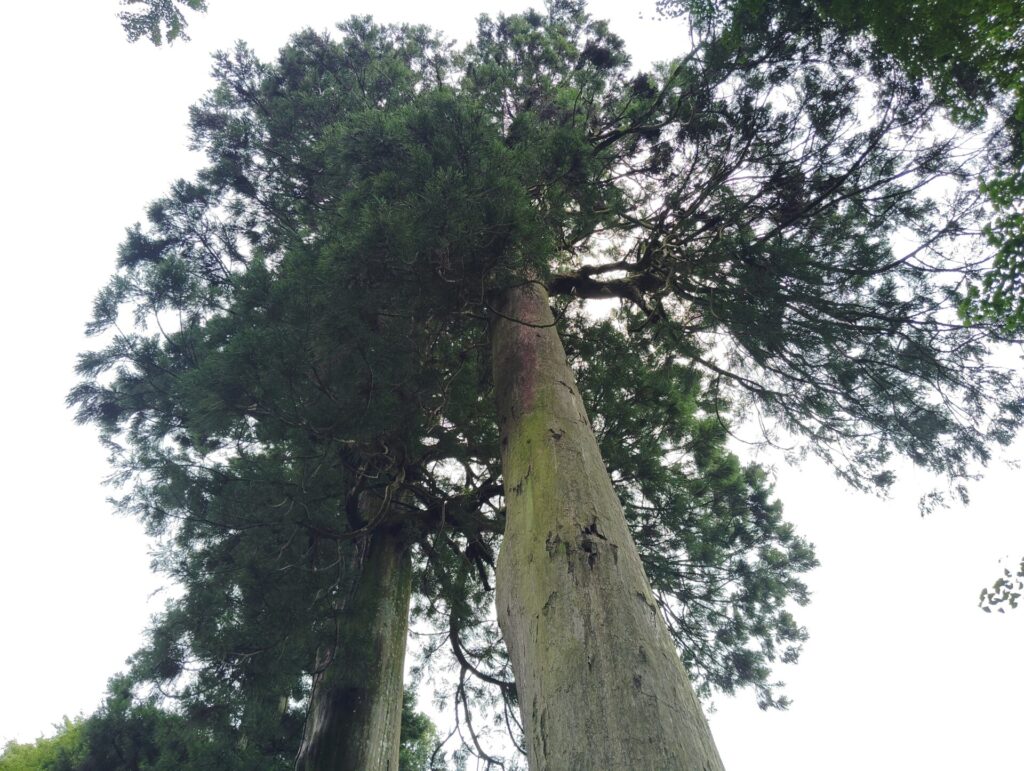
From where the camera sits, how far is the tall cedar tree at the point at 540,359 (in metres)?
2.41

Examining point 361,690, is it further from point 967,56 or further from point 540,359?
point 967,56

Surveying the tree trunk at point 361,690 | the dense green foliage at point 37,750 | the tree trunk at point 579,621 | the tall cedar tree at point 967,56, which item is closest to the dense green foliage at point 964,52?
the tall cedar tree at point 967,56

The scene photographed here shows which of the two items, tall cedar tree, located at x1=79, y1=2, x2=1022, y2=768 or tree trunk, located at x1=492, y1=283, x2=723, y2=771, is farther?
tall cedar tree, located at x1=79, y1=2, x2=1022, y2=768

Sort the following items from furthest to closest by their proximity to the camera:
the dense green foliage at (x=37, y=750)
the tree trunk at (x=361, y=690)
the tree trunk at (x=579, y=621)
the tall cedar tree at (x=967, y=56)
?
1. the dense green foliage at (x=37, y=750)
2. the tree trunk at (x=361, y=690)
3. the tall cedar tree at (x=967, y=56)
4. the tree trunk at (x=579, y=621)

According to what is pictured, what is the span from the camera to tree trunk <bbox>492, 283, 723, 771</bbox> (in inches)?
56.0

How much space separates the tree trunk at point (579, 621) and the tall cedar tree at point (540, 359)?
0.01 metres

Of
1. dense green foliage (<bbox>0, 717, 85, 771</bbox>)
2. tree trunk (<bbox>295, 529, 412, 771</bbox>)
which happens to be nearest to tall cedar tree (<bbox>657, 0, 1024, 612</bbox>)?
tree trunk (<bbox>295, 529, 412, 771</bbox>)

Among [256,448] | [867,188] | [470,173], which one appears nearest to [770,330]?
[867,188]

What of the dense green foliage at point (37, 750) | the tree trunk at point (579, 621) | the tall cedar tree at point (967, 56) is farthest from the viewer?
the dense green foliage at point (37, 750)

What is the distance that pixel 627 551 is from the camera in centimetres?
204

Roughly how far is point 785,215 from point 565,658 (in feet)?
12.0

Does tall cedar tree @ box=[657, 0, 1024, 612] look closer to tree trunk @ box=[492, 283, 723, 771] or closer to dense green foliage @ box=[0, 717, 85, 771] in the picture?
tree trunk @ box=[492, 283, 723, 771]

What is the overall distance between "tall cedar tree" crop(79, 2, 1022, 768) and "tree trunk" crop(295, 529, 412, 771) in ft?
0.67

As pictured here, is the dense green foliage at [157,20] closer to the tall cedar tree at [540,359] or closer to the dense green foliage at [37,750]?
the tall cedar tree at [540,359]
